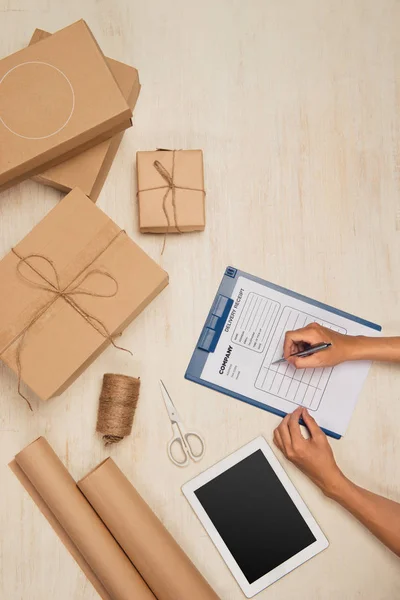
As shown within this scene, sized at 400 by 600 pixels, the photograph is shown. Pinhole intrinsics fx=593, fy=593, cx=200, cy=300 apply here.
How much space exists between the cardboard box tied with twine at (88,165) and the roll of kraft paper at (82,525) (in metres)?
0.46

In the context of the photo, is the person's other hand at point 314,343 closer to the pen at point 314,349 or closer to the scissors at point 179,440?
the pen at point 314,349

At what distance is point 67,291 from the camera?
0.99 metres

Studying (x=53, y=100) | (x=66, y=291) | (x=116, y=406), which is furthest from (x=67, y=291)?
(x=53, y=100)

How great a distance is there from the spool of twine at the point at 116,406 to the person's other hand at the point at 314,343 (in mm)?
285

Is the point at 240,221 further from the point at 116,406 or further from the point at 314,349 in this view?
the point at 116,406

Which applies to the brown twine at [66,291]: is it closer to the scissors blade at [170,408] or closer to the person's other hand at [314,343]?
the scissors blade at [170,408]

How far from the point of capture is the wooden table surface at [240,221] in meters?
1.08

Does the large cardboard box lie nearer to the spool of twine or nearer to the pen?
the spool of twine

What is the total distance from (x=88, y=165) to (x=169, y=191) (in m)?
Result: 0.15

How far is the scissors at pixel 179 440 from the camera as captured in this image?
1083mm

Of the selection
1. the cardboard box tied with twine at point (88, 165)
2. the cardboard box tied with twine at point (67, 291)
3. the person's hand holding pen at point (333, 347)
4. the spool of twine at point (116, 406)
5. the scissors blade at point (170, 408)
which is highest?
the cardboard box tied with twine at point (88, 165)

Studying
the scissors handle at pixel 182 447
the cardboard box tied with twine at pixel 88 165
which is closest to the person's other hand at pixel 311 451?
the scissors handle at pixel 182 447

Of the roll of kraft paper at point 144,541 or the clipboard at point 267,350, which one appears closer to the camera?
the roll of kraft paper at point 144,541

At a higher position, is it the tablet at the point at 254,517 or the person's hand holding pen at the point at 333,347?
the person's hand holding pen at the point at 333,347
